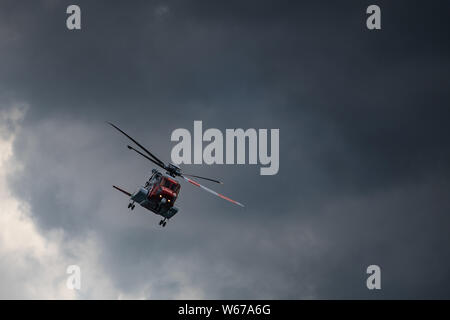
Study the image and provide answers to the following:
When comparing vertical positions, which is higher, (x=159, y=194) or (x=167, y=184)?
(x=167, y=184)

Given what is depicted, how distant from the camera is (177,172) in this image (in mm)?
147375
